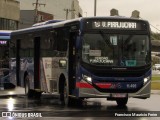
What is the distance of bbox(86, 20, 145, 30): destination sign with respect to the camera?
63.8 ft

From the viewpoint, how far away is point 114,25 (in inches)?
773

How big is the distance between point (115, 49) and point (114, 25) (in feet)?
2.85

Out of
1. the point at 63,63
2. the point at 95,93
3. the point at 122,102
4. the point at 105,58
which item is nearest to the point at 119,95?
the point at 95,93

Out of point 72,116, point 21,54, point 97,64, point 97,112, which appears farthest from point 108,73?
point 21,54

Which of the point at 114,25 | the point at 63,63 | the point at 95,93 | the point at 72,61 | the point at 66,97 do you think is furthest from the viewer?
the point at 63,63

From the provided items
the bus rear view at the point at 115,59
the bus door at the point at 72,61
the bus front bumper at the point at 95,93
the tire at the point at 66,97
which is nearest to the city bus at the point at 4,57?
the tire at the point at 66,97

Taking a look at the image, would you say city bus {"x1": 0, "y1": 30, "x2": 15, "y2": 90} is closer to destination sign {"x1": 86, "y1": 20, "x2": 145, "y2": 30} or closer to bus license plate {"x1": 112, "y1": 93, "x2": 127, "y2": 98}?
destination sign {"x1": 86, "y1": 20, "x2": 145, "y2": 30}

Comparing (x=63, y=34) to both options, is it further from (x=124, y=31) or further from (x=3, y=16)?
(x=3, y=16)

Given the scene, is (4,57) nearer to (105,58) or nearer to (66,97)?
(66,97)

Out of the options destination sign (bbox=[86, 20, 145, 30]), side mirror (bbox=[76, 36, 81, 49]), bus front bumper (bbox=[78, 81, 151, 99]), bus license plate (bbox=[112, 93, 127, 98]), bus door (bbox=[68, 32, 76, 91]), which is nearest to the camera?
bus front bumper (bbox=[78, 81, 151, 99])

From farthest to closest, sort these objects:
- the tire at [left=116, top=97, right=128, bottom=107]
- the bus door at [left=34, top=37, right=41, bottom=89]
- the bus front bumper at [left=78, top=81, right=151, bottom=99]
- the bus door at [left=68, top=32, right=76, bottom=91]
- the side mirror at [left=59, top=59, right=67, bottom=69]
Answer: the bus door at [left=34, top=37, right=41, bottom=89], the tire at [left=116, top=97, right=128, bottom=107], the side mirror at [left=59, top=59, right=67, bottom=69], the bus door at [left=68, top=32, right=76, bottom=91], the bus front bumper at [left=78, top=81, right=151, bottom=99]

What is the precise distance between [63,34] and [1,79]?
10549mm

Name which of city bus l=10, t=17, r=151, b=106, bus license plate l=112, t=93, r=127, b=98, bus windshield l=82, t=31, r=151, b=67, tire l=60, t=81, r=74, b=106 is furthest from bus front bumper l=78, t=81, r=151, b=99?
tire l=60, t=81, r=74, b=106

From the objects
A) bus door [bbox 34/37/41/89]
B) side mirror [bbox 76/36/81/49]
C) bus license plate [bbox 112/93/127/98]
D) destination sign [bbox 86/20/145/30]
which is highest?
destination sign [bbox 86/20/145/30]
